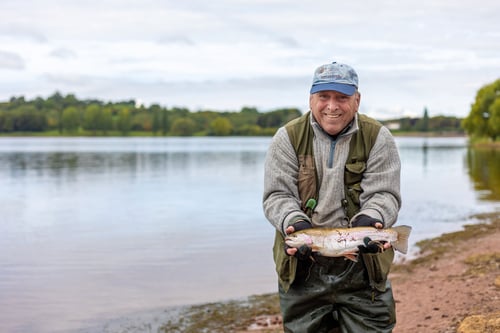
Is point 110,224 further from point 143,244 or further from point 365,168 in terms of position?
point 365,168

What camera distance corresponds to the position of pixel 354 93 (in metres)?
4.38

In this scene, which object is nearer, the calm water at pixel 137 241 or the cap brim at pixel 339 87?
the cap brim at pixel 339 87

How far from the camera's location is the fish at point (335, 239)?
13.6 feet

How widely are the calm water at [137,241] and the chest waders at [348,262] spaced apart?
625cm

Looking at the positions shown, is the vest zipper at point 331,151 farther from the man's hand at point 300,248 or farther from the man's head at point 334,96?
the man's hand at point 300,248

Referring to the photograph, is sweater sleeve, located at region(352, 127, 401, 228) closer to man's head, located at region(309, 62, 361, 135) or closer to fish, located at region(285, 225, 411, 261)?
fish, located at region(285, 225, 411, 261)

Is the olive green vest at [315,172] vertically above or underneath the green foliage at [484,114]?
underneath

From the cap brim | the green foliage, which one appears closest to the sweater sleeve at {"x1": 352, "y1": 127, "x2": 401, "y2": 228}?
the cap brim

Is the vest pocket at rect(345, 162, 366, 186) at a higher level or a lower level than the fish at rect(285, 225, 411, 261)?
higher

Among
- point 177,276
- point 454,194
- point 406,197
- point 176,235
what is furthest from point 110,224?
point 454,194

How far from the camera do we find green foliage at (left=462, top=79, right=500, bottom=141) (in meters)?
95.0

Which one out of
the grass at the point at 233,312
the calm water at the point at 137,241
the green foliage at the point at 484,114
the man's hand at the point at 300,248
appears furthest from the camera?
the green foliage at the point at 484,114

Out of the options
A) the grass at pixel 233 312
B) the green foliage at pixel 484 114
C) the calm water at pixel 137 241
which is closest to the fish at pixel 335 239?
the grass at pixel 233 312

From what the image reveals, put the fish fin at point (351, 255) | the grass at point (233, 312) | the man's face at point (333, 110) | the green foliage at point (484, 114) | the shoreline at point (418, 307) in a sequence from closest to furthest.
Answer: the fish fin at point (351, 255), the man's face at point (333, 110), the shoreline at point (418, 307), the grass at point (233, 312), the green foliage at point (484, 114)
